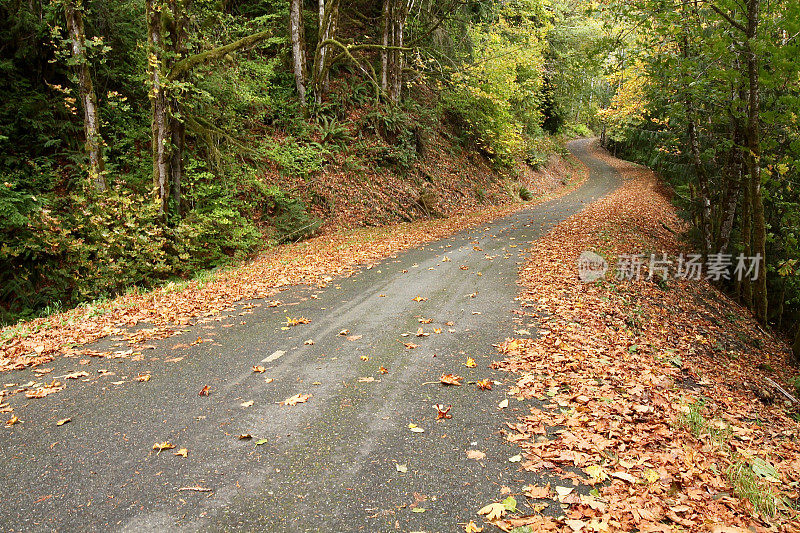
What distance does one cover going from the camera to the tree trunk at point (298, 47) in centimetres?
1636

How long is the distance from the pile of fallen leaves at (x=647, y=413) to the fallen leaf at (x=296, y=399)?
2.12 meters

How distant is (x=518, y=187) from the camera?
27109 millimetres

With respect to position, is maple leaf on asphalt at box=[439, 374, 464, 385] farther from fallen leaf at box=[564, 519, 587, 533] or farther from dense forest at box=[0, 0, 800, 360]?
dense forest at box=[0, 0, 800, 360]

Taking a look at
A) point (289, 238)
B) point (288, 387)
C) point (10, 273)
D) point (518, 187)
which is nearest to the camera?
point (288, 387)

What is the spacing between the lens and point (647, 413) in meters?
4.63

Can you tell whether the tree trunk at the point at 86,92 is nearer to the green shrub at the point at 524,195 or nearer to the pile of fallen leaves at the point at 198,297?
the pile of fallen leaves at the point at 198,297

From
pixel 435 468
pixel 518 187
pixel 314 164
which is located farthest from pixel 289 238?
pixel 518 187

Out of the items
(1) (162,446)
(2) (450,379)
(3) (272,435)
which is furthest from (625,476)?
(1) (162,446)

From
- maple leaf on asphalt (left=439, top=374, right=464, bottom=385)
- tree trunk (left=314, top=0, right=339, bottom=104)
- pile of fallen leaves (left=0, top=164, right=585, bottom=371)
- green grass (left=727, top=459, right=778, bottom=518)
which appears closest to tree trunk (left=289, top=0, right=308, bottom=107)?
tree trunk (left=314, top=0, right=339, bottom=104)

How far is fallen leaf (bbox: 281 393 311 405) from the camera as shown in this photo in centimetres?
462

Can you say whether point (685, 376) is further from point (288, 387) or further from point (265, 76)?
point (265, 76)

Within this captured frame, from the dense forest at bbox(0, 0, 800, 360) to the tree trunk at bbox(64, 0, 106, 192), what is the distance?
0.05m

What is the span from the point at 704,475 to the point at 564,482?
4.25 feet

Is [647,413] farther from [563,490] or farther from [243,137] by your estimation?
[243,137]
